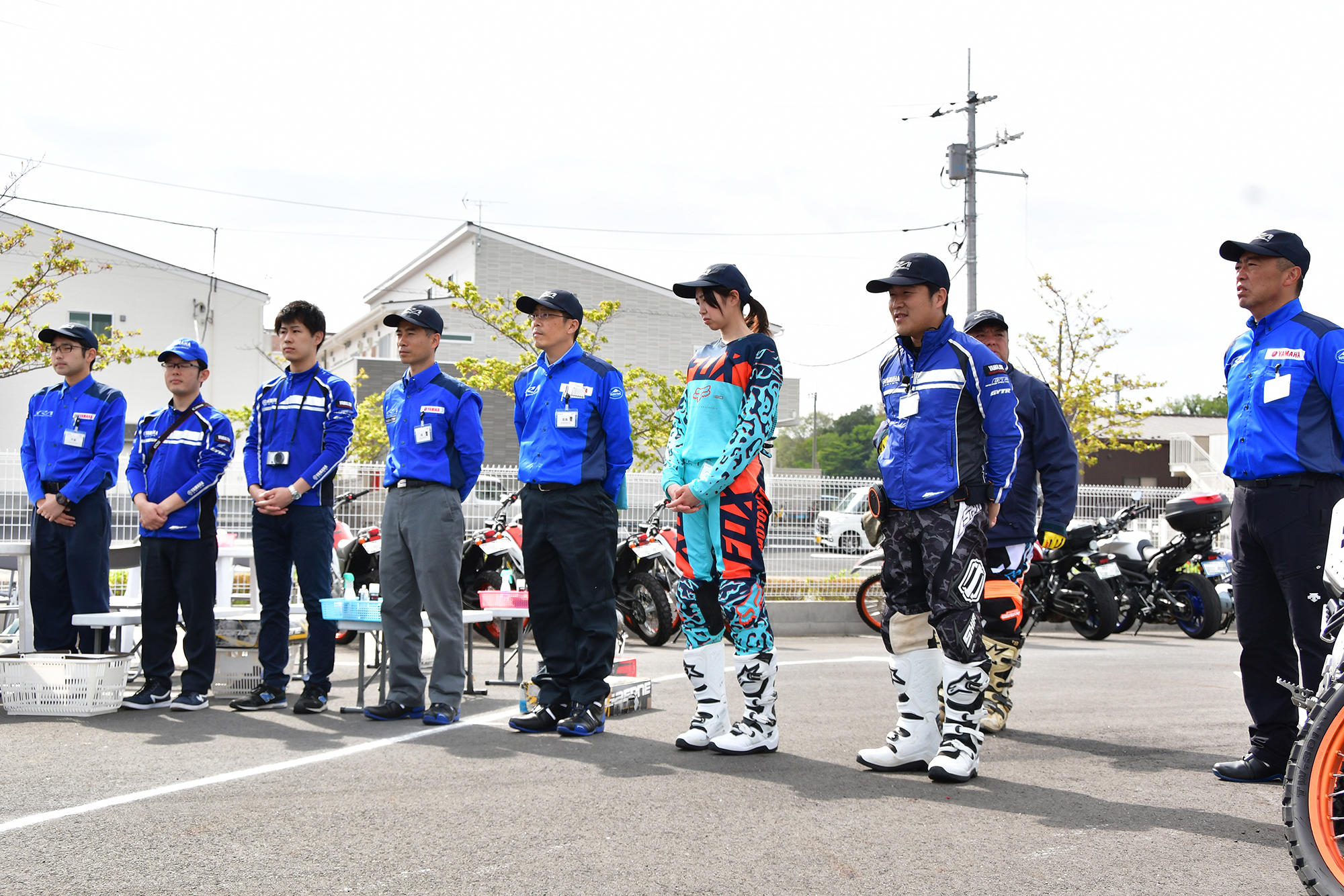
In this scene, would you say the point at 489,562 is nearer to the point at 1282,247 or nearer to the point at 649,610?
the point at 649,610

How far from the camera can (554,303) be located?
5.90 metres

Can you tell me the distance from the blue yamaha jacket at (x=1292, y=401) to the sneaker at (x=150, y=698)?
5.63 meters

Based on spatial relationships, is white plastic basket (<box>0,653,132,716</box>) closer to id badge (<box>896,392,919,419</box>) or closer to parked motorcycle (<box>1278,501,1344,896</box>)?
id badge (<box>896,392,919,419</box>)

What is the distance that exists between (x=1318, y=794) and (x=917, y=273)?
2.49 meters

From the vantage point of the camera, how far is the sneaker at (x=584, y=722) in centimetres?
572

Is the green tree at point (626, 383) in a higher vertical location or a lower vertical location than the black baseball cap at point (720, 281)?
higher

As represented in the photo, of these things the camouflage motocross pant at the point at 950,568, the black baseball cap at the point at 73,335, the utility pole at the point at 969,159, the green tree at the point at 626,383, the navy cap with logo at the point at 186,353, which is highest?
the utility pole at the point at 969,159

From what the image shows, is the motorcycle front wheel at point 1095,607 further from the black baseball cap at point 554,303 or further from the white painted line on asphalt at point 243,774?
the black baseball cap at point 554,303

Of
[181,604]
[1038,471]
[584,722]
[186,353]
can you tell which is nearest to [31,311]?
[186,353]

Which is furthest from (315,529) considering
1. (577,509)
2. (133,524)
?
(133,524)

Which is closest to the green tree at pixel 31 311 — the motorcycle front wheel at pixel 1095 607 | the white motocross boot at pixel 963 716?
the motorcycle front wheel at pixel 1095 607

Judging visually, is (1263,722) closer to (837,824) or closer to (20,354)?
(837,824)

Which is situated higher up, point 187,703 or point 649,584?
point 649,584

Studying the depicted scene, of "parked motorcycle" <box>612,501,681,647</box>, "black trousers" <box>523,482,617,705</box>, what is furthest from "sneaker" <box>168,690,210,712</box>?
"parked motorcycle" <box>612,501,681,647</box>
